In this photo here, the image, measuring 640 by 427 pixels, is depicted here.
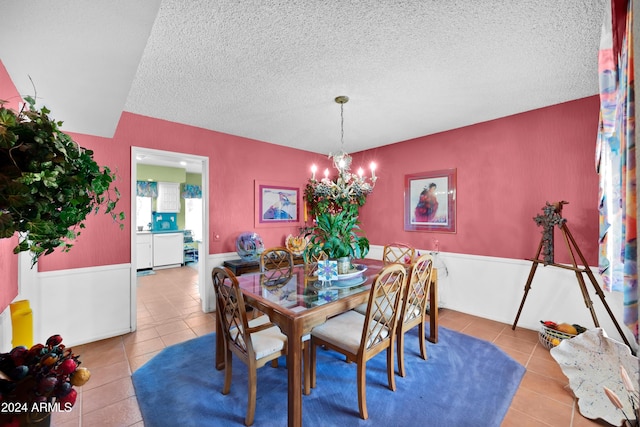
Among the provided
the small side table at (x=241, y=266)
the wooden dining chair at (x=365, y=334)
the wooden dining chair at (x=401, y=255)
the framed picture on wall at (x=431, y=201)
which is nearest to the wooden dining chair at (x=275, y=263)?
the small side table at (x=241, y=266)

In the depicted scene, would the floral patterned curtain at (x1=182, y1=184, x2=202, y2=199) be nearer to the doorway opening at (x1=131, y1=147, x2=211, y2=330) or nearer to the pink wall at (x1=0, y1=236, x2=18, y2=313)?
the doorway opening at (x1=131, y1=147, x2=211, y2=330)

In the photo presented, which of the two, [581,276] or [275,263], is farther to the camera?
[275,263]

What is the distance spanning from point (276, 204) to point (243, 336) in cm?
278

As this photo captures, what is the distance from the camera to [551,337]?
2.47 m

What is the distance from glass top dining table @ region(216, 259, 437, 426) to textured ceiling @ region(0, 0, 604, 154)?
1628 millimetres

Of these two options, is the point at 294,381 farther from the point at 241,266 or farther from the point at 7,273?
the point at 241,266

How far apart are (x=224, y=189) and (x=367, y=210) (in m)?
2.55

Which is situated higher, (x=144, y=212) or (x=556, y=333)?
(x=144, y=212)

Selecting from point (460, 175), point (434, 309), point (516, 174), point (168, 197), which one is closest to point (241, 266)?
point (434, 309)

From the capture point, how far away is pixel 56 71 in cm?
145

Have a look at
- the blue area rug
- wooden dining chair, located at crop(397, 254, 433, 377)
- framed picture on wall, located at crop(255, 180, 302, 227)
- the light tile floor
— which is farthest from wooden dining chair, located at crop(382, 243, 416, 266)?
framed picture on wall, located at crop(255, 180, 302, 227)

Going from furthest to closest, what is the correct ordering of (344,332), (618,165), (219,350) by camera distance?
(219,350), (344,332), (618,165)

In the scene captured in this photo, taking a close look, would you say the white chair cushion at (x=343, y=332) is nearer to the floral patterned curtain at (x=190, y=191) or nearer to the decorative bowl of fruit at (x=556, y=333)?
the decorative bowl of fruit at (x=556, y=333)

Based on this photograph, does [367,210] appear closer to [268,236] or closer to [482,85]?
[268,236]
